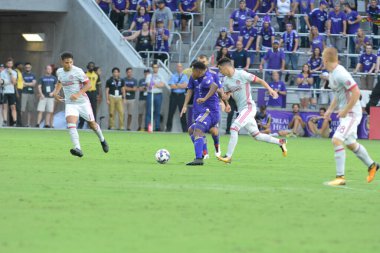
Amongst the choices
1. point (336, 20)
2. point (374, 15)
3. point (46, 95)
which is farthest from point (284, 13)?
point (46, 95)

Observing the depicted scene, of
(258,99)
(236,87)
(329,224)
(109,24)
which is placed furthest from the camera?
(109,24)

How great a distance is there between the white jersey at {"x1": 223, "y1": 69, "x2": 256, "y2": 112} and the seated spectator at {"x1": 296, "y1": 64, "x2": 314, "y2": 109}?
17.3 meters

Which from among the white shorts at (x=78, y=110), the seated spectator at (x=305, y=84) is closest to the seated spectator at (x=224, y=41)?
A: the seated spectator at (x=305, y=84)

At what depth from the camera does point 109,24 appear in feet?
137

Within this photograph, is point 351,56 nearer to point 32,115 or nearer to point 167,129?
point 167,129

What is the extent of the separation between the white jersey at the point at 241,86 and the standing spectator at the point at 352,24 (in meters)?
19.3

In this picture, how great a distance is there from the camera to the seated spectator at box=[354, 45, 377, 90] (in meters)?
38.3

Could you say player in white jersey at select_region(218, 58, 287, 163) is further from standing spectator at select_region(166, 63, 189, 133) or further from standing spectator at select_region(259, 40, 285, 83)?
standing spectator at select_region(166, 63, 189, 133)

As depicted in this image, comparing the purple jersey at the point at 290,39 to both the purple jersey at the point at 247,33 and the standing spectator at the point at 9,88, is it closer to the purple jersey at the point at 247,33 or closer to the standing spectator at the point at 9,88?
the purple jersey at the point at 247,33

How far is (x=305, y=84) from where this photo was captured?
38.6 metres

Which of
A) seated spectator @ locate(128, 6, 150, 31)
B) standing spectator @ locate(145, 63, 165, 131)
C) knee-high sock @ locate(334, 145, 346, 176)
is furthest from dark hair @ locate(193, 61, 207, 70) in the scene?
seated spectator @ locate(128, 6, 150, 31)


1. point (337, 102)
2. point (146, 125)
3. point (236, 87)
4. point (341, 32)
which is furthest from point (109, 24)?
point (337, 102)

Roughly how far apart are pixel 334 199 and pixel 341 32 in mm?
27206

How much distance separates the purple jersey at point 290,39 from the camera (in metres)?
39.1
